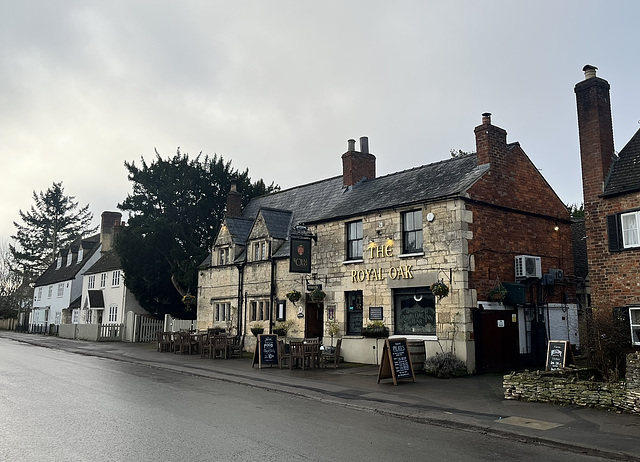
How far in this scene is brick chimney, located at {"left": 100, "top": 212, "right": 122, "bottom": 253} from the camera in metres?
50.7

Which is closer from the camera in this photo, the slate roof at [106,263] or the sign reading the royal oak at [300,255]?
the sign reading the royal oak at [300,255]

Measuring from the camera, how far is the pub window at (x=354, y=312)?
21.8 meters

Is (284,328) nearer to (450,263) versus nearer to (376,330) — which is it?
(376,330)

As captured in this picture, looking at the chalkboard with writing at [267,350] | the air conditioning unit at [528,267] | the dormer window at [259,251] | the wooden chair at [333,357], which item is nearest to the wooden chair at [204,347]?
the dormer window at [259,251]

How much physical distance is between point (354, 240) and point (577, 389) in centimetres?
1172

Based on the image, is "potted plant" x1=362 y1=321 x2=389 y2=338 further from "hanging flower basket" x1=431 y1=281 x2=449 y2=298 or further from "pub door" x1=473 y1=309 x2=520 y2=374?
"pub door" x1=473 y1=309 x2=520 y2=374

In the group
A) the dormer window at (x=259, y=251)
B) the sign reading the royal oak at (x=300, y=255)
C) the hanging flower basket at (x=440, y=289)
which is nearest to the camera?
the hanging flower basket at (x=440, y=289)

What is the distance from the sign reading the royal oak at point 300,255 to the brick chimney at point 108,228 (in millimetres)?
30437

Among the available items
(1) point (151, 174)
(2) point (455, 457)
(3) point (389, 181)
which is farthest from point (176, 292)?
(2) point (455, 457)

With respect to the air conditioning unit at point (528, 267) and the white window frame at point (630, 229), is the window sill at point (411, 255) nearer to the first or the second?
the air conditioning unit at point (528, 267)

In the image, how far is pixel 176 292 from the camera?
3828 centimetres

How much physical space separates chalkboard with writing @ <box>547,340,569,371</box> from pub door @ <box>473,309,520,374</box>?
2.98 m

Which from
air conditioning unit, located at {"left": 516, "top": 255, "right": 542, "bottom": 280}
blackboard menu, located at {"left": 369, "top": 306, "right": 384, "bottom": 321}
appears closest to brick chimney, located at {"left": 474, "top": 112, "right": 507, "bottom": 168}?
air conditioning unit, located at {"left": 516, "top": 255, "right": 542, "bottom": 280}

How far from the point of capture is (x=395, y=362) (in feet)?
51.9
